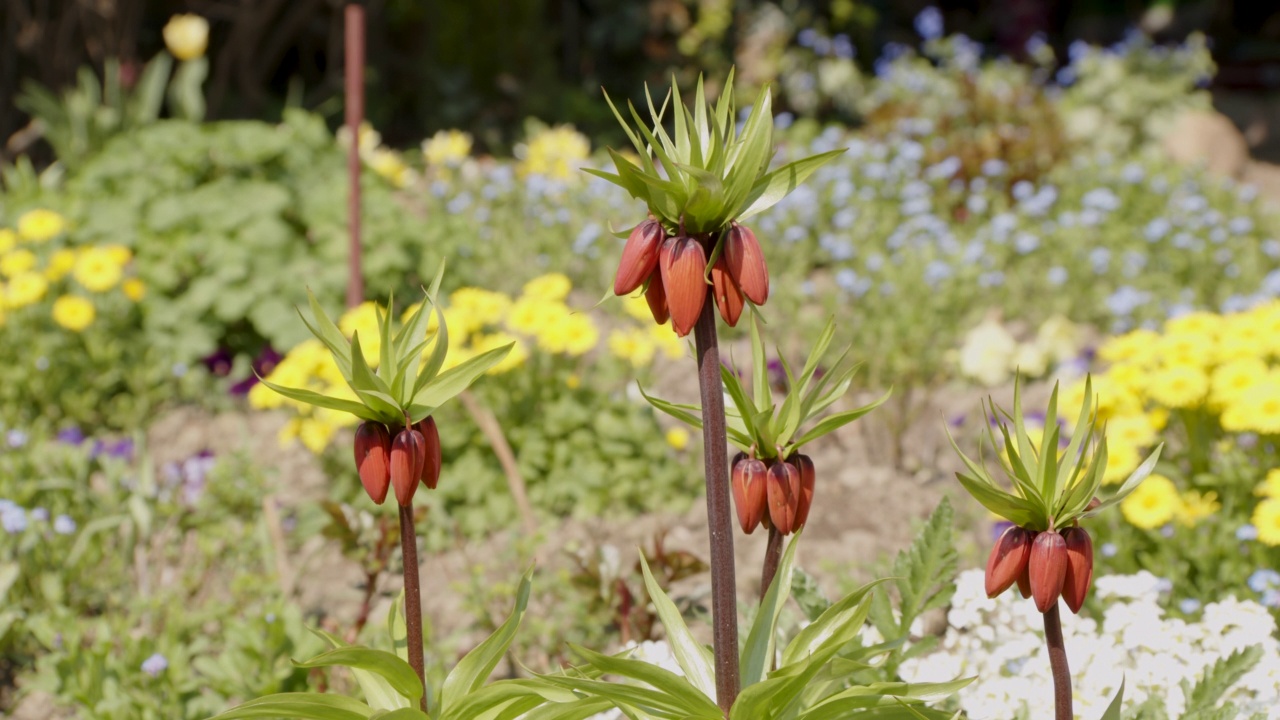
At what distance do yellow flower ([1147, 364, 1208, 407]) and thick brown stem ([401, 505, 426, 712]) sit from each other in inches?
89.0

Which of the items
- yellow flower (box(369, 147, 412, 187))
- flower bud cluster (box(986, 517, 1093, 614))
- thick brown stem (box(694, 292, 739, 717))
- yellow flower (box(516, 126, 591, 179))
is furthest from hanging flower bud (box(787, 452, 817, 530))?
yellow flower (box(516, 126, 591, 179))

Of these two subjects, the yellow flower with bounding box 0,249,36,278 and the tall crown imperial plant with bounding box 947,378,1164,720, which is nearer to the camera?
the tall crown imperial plant with bounding box 947,378,1164,720

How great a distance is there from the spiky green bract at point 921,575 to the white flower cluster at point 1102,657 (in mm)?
125

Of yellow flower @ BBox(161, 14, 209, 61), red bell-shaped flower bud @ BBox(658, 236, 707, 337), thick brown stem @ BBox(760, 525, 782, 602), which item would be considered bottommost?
thick brown stem @ BBox(760, 525, 782, 602)

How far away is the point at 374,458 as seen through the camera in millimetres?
1263

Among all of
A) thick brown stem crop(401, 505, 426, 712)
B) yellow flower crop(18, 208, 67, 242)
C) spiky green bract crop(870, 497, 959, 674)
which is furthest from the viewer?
yellow flower crop(18, 208, 67, 242)

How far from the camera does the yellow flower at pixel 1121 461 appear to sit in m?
2.81

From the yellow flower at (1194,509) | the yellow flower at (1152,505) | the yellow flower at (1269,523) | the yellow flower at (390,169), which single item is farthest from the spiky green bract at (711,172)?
the yellow flower at (390,169)

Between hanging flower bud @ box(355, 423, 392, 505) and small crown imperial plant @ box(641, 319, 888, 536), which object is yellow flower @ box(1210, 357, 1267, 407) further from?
hanging flower bud @ box(355, 423, 392, 505)

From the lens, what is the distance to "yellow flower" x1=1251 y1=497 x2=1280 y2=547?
2.42m

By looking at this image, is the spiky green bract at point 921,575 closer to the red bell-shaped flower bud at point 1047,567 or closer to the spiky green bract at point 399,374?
the red bell-shaped flower bud at point 1047,567

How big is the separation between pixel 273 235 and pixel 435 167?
8.57 ft

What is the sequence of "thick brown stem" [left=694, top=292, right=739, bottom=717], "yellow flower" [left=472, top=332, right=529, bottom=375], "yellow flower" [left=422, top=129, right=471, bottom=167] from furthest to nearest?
"yellow flower" [left=422, top=129, right=471, bottom=167], "yellow flower" [left=472, top=332, right=529, bottom=375], "thick brown stem" [left=694, top=292, right=739, bottom=717]

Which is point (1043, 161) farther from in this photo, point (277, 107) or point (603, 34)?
point (277, 107)
